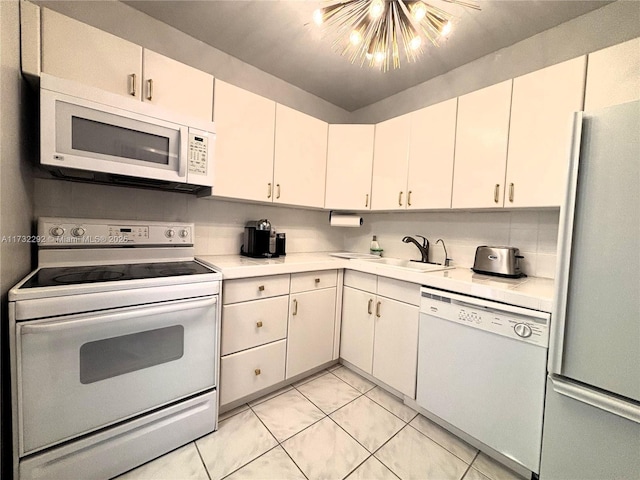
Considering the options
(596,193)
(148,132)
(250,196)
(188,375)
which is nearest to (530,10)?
(596,193)

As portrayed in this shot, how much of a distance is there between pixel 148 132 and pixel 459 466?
232 cm

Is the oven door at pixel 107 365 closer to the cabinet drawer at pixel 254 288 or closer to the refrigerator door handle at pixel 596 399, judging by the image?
the cabinet drawer at pixel 254 288

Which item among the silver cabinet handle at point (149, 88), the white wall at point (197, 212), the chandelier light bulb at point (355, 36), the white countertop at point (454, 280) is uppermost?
the chandelier light bulb at point (355, 36)

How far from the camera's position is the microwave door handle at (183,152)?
140 centimetres

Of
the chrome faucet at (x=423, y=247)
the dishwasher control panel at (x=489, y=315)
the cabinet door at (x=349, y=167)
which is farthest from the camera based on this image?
the cabinet door at (x=349, y=167)

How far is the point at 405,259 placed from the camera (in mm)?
2352

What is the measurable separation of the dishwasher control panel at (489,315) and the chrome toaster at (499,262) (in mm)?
456

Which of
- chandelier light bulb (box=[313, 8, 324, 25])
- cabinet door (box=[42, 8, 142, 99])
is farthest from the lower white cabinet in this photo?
cabinet door (box=[42, 8, 142, 99])

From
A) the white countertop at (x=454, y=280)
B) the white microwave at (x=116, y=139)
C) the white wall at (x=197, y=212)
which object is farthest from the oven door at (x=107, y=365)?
the white wall at (x=197, y=212)

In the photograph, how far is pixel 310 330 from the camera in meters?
1.92

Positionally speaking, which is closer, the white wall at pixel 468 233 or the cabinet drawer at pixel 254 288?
the cabinet drawer at pixel 254 288

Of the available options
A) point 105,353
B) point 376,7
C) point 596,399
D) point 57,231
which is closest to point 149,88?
point 57,231

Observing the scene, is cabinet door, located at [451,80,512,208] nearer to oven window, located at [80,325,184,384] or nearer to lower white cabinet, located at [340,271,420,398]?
lower white cabinet, located at [340,271,420,398]

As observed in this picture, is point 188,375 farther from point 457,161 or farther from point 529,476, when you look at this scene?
point 457,161
